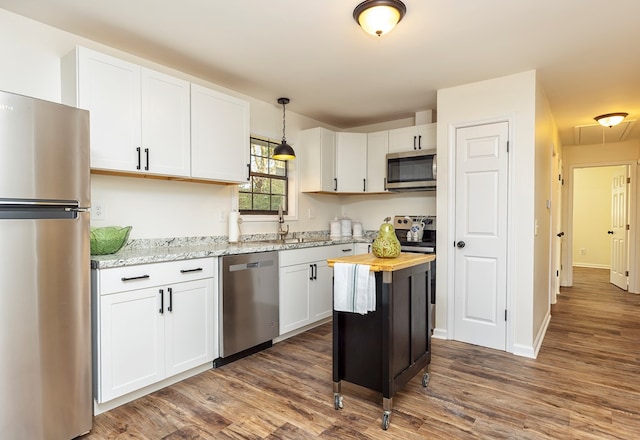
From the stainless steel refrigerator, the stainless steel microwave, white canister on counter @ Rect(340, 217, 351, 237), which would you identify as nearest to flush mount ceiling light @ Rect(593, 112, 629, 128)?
the stainless steel microwave

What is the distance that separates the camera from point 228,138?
3.13 m

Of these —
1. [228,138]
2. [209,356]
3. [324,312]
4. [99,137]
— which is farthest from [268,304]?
[99,137]

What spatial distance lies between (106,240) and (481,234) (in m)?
2.96

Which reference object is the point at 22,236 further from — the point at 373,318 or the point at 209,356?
the point at 373,318

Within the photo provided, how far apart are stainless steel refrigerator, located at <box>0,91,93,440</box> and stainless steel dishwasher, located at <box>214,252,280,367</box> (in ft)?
3.18

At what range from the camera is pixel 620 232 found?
5957 mm

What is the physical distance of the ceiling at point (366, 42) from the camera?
84.2 inches

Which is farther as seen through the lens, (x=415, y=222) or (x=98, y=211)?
(x=415, y=222)

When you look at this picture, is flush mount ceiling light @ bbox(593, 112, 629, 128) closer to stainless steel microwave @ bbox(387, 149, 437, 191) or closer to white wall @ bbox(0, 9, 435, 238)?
stainless steel microwave @ bbox(387, 149, 437, 191)

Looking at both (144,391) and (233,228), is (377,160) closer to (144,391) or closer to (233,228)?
(233,228)

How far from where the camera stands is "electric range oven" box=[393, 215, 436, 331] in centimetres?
368

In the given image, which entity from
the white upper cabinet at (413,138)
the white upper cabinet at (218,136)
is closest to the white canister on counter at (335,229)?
the white upper cabinet at (413,138)

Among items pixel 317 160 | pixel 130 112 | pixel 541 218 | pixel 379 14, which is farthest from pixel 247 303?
pixel 541 218

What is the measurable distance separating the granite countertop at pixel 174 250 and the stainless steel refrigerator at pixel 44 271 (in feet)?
0.83
